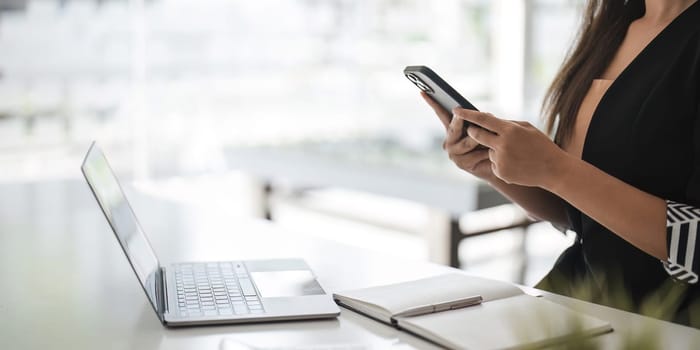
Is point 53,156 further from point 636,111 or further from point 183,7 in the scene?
point 636,111

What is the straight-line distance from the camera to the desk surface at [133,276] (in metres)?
1.16

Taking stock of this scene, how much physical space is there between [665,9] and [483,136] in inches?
18.1

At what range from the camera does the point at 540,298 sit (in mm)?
1261

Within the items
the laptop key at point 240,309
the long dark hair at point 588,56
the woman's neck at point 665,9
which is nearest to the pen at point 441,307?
the laptop key at point 240,309

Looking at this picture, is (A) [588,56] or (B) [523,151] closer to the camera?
(B) [523,151]

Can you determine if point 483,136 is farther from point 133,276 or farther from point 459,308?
point 133,276

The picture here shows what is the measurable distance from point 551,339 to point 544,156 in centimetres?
87

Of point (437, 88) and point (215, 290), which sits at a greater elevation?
point (437, 88)

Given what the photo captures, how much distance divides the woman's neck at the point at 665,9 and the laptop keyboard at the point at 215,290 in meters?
0.87

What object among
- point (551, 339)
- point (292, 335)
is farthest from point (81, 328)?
point (551, 339)

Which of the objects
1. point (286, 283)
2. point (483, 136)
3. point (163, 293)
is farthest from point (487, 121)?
point (163, 293)

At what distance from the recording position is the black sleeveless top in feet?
4.66

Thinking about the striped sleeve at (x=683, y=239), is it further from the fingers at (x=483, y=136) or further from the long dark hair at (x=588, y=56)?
the long dark hair at (x=588, y=56)

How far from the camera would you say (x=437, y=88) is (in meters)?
1.45
